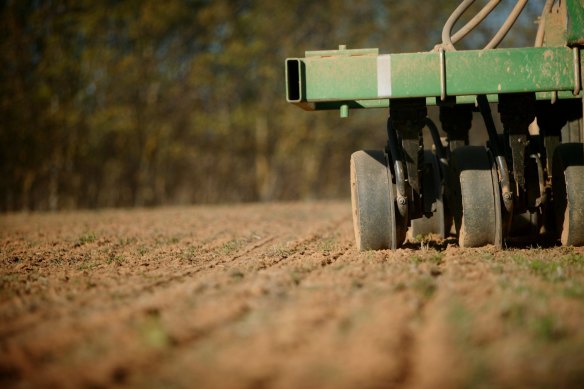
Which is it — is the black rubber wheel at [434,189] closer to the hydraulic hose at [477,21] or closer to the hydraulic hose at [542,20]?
the hydraulic hose at [477,21]

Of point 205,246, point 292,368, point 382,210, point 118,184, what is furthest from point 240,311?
point 118,184

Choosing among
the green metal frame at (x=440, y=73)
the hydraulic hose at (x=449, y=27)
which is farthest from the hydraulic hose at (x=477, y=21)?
the green metal frame at (x=440, y=73)

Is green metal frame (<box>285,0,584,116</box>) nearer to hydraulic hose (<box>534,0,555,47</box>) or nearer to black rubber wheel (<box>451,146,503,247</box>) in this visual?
black rubber wheel (<box>451,146,503,247</box>)

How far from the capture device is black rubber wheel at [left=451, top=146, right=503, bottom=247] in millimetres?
6246

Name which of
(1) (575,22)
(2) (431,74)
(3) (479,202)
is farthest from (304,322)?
(1) (575,22)

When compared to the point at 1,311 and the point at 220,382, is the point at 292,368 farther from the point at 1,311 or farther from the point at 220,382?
the point at 1,311

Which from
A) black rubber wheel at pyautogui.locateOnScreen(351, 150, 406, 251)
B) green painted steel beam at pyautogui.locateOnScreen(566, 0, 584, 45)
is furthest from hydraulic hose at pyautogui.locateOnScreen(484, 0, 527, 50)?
black rubber wheel at pyautogui.locateOnScreen(351, 150, 406, 251)

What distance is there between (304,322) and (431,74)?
9.99 ft

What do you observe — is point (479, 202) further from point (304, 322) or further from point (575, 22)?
point (304, 322)

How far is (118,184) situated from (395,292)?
21841mm

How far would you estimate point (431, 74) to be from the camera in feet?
18.8

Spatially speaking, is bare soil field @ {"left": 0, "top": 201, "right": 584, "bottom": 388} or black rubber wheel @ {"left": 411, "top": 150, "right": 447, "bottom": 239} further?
black rubber wheel @ {"left": 411, "top": 150, "right": 447, "bottom": 239}

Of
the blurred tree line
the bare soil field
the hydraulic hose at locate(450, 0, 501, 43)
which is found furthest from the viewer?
the blurred tree line

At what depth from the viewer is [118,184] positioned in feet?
81.4
